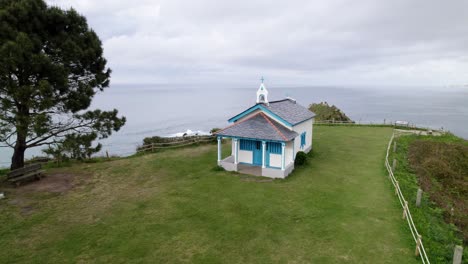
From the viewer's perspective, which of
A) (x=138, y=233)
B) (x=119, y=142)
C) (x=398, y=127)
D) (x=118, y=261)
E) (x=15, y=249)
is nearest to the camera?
(x=118, y=261)

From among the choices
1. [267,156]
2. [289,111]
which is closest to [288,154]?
[267,156]

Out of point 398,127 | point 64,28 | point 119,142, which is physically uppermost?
point 64,28

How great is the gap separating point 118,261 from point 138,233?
182 centimetres

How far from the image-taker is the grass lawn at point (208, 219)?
965cm

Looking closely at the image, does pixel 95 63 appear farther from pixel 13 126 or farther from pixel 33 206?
pixel 33 206

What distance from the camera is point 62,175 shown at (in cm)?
1841

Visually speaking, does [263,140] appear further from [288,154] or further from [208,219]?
[208,219]

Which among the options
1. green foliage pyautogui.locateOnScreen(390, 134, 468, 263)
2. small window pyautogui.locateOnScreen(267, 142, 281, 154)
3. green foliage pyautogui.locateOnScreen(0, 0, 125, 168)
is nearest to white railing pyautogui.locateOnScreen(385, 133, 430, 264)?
green foliage pyautogui.locateOnScreen(390, 134, 468, 263)

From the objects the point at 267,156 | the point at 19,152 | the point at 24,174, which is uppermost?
the point at 19,152

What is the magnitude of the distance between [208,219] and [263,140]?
7.33 metres

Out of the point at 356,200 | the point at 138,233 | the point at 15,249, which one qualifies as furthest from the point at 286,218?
the point at 15,249

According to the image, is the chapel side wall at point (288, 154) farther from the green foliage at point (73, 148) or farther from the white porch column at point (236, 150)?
the green foliage at point (73, 148)

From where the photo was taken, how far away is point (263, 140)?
58.8 feet

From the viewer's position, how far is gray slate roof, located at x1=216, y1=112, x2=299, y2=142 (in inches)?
705
